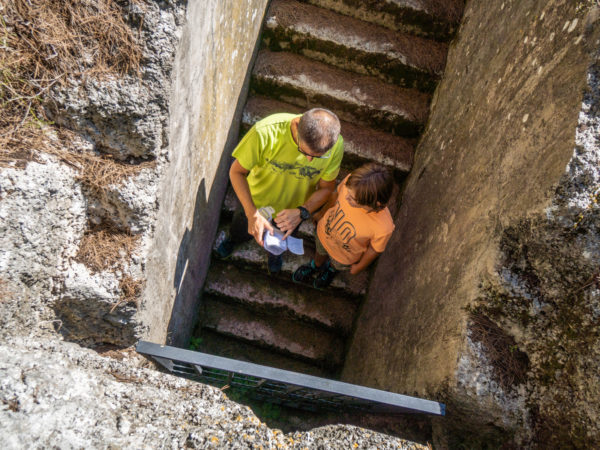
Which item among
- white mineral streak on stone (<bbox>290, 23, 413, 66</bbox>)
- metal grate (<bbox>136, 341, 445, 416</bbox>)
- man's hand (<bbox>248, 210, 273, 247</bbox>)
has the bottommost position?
metal grate (<bbox>136, 341, 445, 416</bbox>)

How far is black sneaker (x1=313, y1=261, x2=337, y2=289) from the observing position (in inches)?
154

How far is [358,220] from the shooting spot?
2.85 meters

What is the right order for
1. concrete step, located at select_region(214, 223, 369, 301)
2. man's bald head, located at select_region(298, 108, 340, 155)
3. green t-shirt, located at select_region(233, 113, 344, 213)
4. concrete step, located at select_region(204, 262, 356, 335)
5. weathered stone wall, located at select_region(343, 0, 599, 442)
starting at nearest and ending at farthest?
weathered stone wall, located at select_region(343, 0, 599, 442) < man's bald head, located at select_region(298, 108, 340, 155) < green t-shirt, located at select_region(233, 113, 344, 213) < concrete step, located at select_region(214, 223, 369, 301) < concrete step, located at select_region(204, 262, 356, 335)

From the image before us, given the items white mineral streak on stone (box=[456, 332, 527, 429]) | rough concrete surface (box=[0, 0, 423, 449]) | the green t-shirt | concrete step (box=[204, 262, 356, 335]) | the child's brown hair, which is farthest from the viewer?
concrete step (box=[204, 262, 356, 335])

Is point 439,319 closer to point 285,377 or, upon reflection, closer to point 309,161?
point 285,377

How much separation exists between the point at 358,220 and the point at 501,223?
1031 mm

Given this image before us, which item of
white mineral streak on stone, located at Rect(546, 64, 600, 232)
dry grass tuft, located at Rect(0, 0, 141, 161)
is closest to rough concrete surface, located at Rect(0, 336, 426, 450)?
dry grass tuft, located at Rect(0, 0, 141, 161)

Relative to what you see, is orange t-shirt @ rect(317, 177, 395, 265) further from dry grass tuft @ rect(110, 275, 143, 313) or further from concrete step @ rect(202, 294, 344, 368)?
dry grass tuft @ rect(110, 275, 143, 313)

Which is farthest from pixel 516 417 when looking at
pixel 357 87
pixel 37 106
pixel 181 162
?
pixel 357 87

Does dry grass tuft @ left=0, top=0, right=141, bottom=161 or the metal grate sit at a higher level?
dry grass tuft @ left=0, top=0, right=141, bottom=161

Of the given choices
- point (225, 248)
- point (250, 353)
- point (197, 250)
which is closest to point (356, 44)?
point (225, 248)

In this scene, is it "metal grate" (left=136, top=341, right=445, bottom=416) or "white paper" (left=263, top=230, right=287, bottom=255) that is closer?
"metal grate" (left=136, top=341, right=445, bottom=416)

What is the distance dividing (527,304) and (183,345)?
3010mm

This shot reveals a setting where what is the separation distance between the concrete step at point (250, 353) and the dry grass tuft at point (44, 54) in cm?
296
